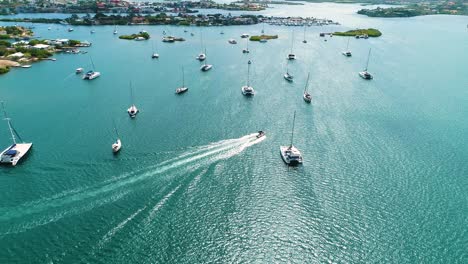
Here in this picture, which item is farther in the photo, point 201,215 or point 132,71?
point 132,71

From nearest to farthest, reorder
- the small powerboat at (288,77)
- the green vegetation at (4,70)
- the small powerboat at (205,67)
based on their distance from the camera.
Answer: the small powerboat at (288,77), the green vegetation at (4,70), the small powerboat at (205,67)

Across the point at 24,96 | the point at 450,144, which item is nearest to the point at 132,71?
the point at 24,96

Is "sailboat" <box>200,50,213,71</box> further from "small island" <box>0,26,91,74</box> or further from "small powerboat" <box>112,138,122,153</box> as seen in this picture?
"small island" <box>0,26,91,74</box>

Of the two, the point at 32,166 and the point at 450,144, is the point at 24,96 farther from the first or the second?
the point at 450,144

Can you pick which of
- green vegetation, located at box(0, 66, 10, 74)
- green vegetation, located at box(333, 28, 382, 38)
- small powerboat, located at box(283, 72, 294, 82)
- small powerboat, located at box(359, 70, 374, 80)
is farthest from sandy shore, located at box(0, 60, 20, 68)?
green vegetation, located at box(333, 28, 382, 38)

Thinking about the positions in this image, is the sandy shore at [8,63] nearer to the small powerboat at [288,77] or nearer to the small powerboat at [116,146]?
the small powerboat at [116,146]

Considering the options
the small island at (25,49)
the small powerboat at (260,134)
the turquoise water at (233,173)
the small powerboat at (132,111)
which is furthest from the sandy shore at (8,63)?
the small powerboat at (260,134)
